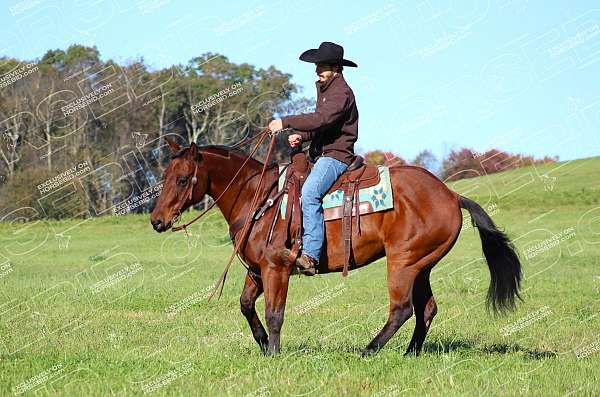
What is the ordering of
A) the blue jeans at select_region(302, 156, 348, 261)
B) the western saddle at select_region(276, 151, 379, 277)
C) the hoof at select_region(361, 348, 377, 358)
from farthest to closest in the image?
1. the western saddle at select_region(276, 151, 379, 277)
2. the blue jeans at select_region(302, 156, 348, 261)
3. the hoof at select_region(361, 348, 377, 358)

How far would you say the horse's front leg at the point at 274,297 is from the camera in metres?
8.00

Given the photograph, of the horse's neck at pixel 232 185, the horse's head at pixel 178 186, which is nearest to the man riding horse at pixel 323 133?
the horse's neck at pixel 232 185

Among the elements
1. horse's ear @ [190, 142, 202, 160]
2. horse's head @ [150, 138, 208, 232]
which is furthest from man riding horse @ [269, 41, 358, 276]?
horse's head @ [150, 138, 208, 232]

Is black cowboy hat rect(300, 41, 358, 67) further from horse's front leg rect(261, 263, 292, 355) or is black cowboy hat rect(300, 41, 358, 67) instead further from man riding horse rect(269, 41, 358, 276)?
horse's front leg rect(261, 263, 292, 355)

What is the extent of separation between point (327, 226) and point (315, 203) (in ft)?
1.01

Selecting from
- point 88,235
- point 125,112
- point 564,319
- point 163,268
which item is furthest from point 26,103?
point 564,319

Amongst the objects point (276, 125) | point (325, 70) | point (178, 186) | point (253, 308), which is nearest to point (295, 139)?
point (276, 125)

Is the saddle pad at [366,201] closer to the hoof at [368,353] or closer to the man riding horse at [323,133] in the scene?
the man riding horse at [323,133]

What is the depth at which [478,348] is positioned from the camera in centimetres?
892

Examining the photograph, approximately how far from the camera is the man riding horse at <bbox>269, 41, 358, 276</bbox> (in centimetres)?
811

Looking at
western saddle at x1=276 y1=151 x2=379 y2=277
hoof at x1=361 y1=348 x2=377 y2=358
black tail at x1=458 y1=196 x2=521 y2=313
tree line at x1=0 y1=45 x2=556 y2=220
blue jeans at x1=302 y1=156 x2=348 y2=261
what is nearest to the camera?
hoof at x1=361 y1=348 x2=377 y2=358

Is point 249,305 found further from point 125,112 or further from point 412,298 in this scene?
point 125,112

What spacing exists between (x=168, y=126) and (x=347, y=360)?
156 ft

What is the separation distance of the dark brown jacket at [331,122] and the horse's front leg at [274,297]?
4.56 feet
